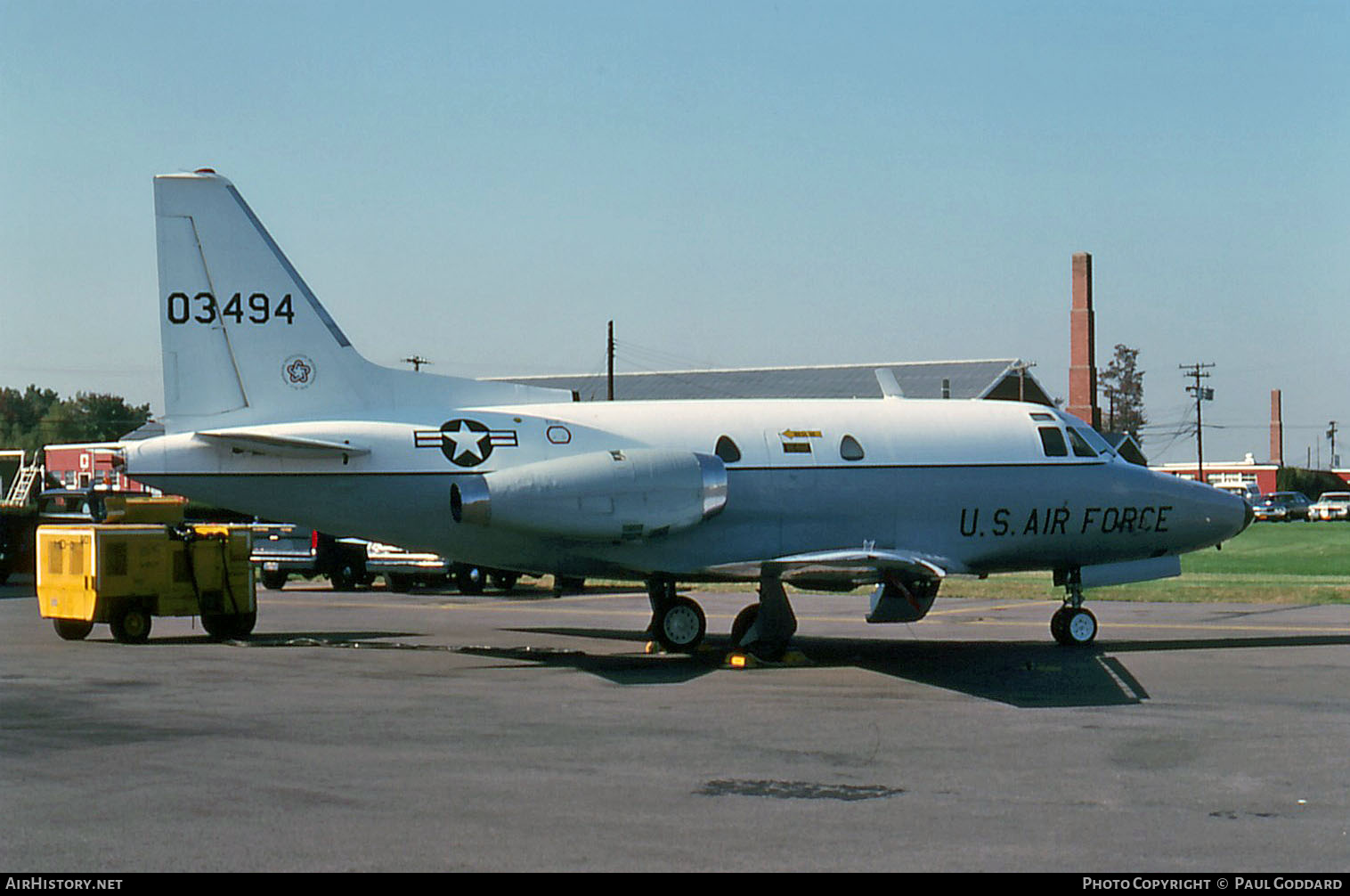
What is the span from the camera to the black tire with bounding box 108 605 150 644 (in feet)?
69.6

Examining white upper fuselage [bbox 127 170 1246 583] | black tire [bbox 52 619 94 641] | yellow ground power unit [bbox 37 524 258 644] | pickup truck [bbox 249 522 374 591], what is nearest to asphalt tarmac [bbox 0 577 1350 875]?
black tire [bbox 52 619 94 641]

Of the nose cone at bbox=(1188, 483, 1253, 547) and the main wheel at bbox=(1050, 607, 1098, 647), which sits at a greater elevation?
the nose cone at bbox=(1188, 483, 1253, 547)

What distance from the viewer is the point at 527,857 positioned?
27.2 feet

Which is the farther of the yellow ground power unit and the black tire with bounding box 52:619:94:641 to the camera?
the black tire with bounding box 52:619:94:641

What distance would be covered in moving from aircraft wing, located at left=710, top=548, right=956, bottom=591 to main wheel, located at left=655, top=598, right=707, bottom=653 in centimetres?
129

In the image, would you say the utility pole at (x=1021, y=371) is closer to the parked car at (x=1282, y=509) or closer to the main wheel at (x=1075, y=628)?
the parked car at (x=1282, y=509)

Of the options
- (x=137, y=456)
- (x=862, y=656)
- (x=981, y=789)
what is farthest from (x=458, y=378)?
(x=981, y=789)

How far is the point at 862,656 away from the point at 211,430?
890cm

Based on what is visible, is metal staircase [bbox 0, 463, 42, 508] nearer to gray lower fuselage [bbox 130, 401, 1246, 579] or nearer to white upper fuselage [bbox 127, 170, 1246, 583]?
white upper fuselage [bbox 127, 170, 1246, 583]

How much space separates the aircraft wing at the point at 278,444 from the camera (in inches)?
715

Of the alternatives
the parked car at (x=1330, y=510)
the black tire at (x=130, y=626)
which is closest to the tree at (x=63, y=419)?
the parked car at (x=1330, y=510)

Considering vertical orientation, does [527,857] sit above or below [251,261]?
below

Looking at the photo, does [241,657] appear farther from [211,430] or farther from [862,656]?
[862,656]

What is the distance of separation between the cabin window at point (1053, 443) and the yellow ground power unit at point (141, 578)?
11.7 m
